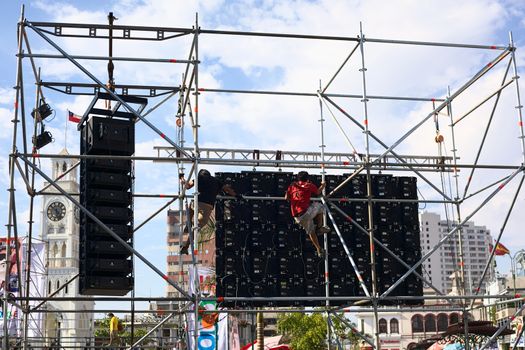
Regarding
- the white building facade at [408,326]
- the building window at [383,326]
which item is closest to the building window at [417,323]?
the white building facade at [408,326]

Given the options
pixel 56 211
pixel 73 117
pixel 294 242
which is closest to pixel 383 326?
pixel 56 211

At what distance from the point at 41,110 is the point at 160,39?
242cm

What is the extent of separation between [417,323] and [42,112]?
81.1 m

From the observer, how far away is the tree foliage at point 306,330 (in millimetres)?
48344

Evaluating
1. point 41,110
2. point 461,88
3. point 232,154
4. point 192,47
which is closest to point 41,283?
point 232,154

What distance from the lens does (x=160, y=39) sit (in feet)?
40.7

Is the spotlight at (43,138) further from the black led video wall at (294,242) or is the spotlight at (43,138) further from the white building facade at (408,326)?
the white building facade at (408,326)

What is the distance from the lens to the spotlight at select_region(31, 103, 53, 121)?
12953 millimetres

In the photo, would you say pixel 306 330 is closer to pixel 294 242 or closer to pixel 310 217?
pixel 294 242

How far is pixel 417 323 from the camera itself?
89.0m

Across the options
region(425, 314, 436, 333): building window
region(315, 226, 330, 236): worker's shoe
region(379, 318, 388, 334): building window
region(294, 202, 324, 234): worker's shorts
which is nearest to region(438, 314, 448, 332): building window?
region(425, 314, 436, 333): building window

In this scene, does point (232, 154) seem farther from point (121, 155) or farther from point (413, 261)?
point (121, 155)

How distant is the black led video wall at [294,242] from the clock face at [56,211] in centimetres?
8595

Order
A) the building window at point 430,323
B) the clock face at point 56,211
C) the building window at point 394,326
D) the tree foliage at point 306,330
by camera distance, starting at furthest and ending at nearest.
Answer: the clock face at point 56,211, the building window at point 430,323, the building window at point 394,326, the tree foliage at point 306,330
